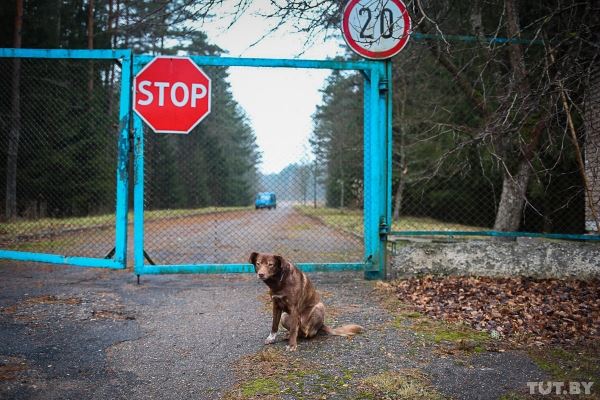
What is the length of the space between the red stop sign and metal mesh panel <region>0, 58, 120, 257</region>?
802 centimetres

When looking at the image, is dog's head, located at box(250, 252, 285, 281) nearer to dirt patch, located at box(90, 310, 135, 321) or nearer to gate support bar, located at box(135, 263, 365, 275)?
dirt patch, located at box(90, 310, 135, 321)

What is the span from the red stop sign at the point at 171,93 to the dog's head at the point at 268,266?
9.34 ft

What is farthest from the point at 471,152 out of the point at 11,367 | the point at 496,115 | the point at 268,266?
the point at 11,367

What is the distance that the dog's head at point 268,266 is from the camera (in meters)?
3.53

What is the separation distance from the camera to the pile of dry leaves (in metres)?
4.07

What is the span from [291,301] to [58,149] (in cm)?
1832

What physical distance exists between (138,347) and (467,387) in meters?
2.61

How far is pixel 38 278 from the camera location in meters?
6.34

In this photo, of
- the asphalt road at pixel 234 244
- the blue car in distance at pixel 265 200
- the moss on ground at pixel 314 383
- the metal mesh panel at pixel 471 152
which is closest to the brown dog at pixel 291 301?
the moss on ground at pixel 314 383

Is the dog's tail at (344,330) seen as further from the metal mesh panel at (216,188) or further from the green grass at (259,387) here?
the metal mesh panel at (216,188)

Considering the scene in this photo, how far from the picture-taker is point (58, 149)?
60.6 feet

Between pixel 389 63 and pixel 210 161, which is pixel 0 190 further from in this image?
pixel 389 63

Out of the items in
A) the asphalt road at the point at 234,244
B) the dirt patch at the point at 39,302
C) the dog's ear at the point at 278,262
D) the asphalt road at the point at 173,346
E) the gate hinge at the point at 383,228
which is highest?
the gate hinge at the point at 383,228

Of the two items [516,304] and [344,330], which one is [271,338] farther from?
[516,304]
